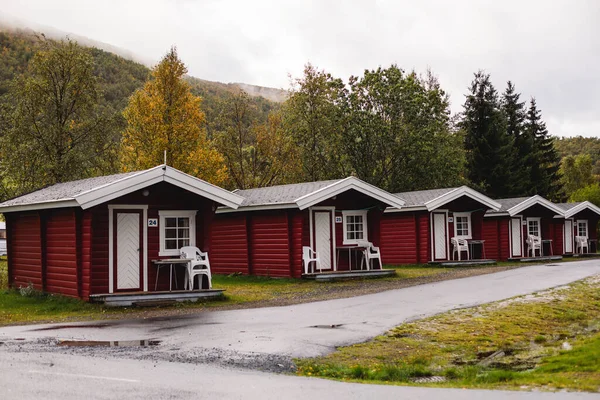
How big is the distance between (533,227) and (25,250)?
2563 centimetres

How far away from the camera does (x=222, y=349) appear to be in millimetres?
9734

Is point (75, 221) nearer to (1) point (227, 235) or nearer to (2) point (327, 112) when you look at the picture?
(1) point (227, 235)

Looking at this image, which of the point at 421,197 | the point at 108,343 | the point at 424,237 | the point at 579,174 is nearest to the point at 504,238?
the point at 421,197

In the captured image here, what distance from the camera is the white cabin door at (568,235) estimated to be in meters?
37.9

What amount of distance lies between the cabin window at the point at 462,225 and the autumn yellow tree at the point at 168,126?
11.8 metres

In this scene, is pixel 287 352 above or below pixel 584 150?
below

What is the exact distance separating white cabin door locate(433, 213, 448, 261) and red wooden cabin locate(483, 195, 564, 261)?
4.50 m

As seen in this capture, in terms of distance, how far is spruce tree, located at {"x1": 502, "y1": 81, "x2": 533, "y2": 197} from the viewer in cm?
5238

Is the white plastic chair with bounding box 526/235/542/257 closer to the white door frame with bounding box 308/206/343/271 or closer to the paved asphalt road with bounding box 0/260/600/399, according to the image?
the white door frame with bounding box 308/206/343/271

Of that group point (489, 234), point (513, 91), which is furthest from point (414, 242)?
point (513, 91)

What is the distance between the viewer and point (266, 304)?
1552 centimetres

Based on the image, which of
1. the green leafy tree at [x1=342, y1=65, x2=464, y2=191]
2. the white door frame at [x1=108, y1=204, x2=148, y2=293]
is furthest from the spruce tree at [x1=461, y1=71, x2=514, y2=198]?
the white door frame at [x1=108, y1=204, x2=148, y2=293]

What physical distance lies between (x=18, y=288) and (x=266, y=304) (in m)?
8.44

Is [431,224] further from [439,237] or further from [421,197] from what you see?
[421,197]
